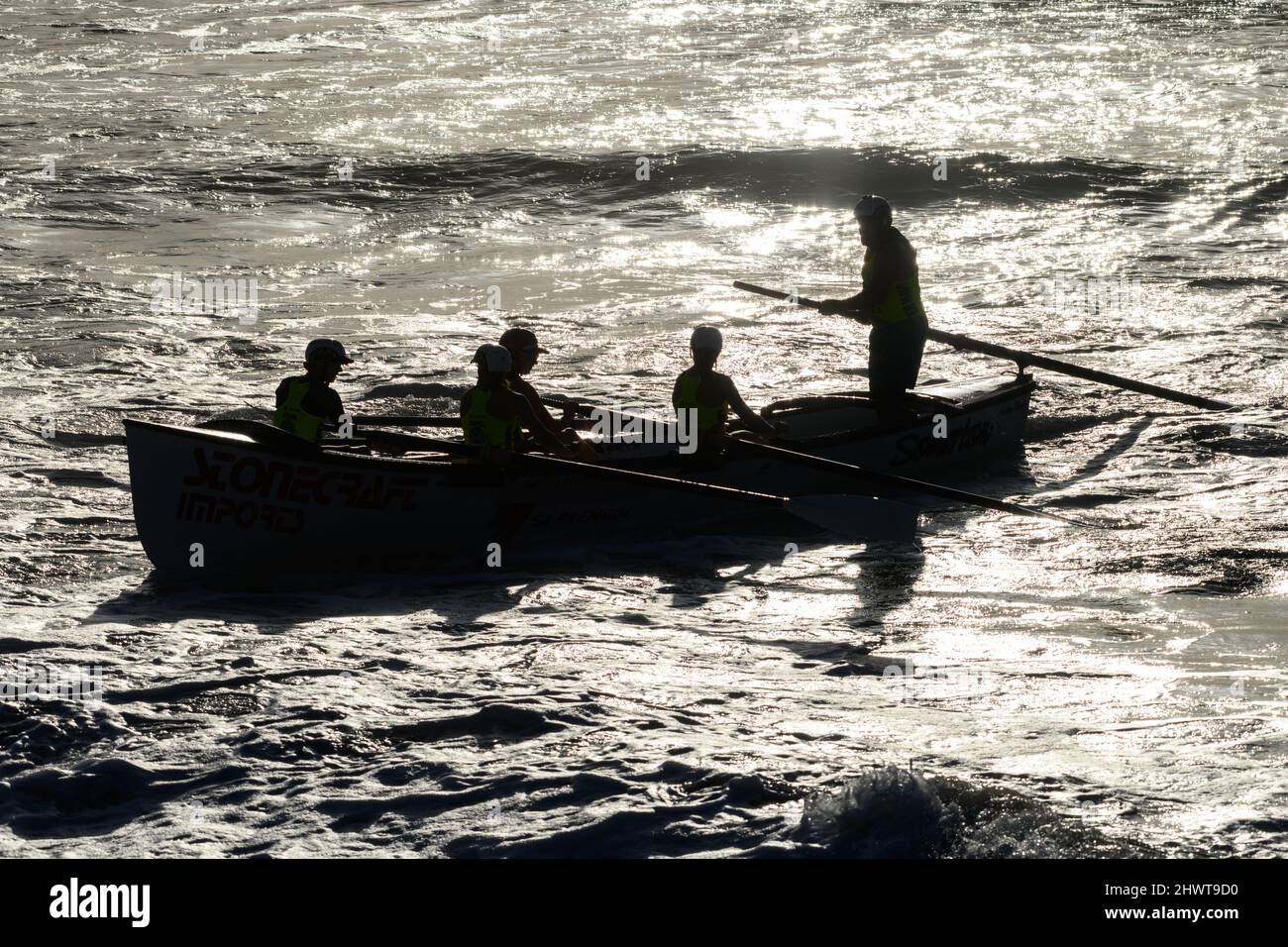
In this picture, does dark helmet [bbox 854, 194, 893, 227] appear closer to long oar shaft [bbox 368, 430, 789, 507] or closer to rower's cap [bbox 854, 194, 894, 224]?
rower's cap [bbox 854, 194, 894, 224]

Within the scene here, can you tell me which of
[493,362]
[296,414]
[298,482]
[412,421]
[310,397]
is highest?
[493,362]

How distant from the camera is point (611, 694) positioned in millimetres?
8312

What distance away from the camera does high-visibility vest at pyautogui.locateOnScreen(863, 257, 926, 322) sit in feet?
39.7

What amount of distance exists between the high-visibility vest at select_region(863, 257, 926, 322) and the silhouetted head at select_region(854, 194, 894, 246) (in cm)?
22

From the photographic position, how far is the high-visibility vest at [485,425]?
1020 cm

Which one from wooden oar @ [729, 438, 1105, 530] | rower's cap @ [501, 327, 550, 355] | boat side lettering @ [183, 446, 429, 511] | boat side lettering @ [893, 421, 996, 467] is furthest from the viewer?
boat side lettering @ [893, 421, 996, 467]

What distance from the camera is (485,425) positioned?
10203mm

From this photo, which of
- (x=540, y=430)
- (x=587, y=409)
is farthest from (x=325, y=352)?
(x=587, y=409)

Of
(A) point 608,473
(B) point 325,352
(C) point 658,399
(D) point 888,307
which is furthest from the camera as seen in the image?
(C) point 658,399

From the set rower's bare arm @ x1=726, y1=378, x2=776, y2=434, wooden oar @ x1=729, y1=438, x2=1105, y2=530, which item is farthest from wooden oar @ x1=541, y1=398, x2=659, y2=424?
wooden oar @ x1=729, y1=438, x2=1105, y2=530

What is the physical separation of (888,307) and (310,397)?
4561 millimetres

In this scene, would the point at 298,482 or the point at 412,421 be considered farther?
the point at 412,421

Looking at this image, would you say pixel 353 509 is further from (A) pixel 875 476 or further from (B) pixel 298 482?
(A) pixel 875 476

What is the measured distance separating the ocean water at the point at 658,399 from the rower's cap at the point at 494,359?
1.39m
